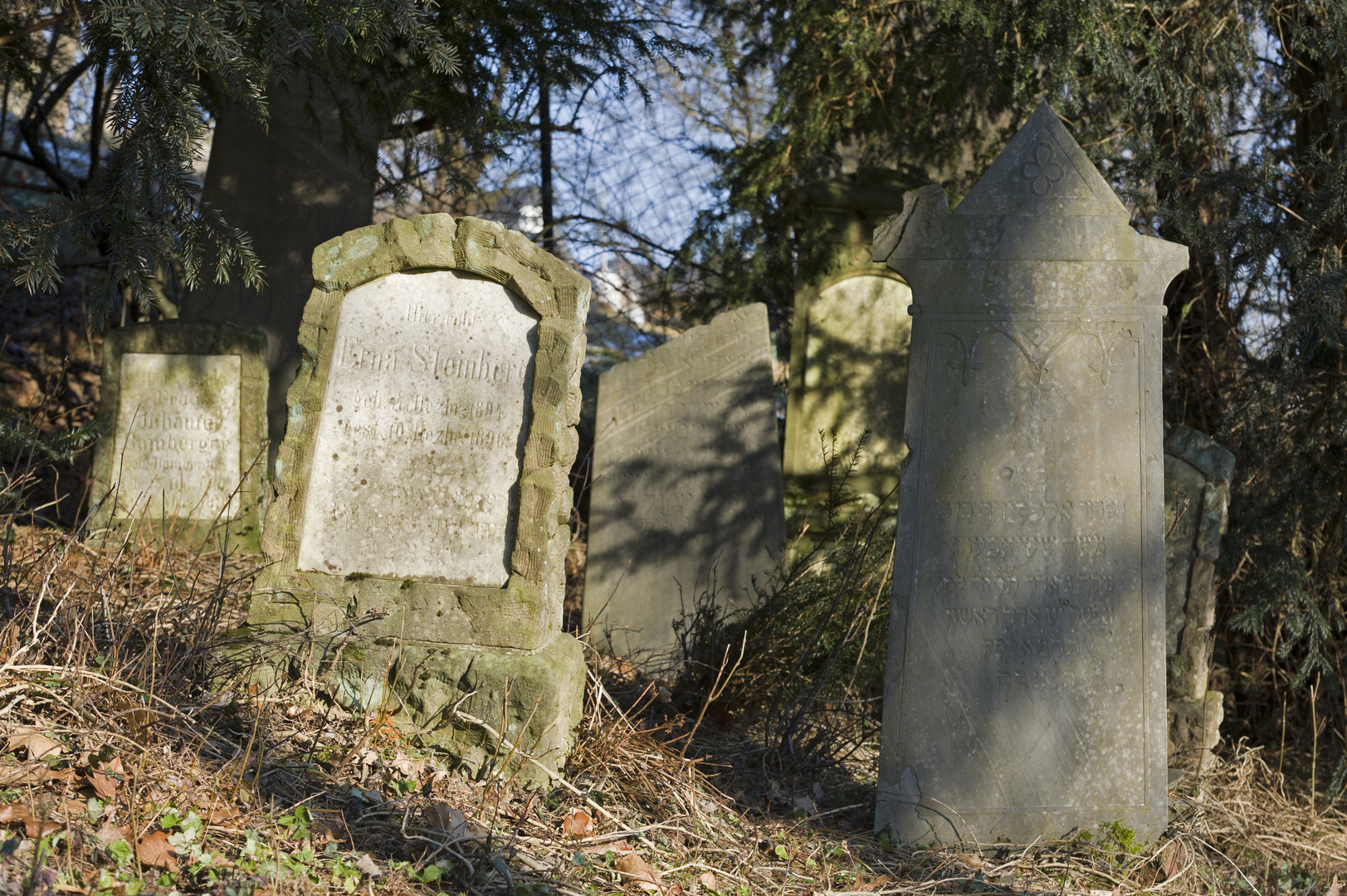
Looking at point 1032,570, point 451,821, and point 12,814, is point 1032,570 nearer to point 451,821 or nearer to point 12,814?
point 451,821

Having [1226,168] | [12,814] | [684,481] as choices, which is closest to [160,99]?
[12,814]

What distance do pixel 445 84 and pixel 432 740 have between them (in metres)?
3.08

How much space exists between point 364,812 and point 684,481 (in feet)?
9.39

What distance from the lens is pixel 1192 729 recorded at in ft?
14.4

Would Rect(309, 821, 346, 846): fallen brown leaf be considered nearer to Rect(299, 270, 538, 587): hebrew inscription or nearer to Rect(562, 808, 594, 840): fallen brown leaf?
Rect(562, 808, 594, 840): fallen brown leaf

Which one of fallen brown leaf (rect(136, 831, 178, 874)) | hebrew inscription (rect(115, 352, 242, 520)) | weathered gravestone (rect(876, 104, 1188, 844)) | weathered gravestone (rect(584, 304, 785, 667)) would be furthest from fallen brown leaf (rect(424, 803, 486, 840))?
hebrew inscription (rect(115, 352, 242, 520))

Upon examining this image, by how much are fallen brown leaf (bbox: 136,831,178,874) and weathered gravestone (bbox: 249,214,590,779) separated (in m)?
1.06

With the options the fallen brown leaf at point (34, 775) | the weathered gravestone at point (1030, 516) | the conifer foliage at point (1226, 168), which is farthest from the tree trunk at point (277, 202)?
the weathered gravestone at point (1030, 516)

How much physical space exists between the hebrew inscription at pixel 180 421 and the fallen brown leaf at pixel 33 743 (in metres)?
3.58

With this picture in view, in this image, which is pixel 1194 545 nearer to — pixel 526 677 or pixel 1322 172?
pixel 1322 172

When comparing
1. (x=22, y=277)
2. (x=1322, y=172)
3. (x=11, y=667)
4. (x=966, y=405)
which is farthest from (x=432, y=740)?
(x=1322, y=172)

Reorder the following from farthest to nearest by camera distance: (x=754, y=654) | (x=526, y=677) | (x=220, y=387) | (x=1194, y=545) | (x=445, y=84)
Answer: (x=220, y=387) → (x=445, y=84) → (x=1194, y=545) → (x=754, y=654) → (x=526, y=677)

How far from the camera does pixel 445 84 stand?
188 inches

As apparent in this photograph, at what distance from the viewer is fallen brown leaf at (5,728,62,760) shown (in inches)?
95.4
